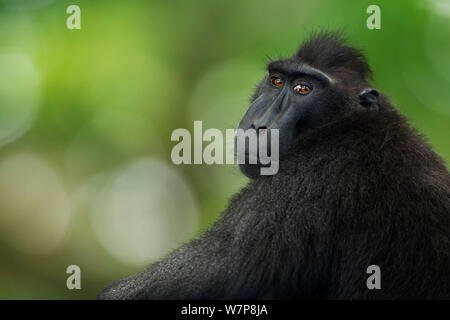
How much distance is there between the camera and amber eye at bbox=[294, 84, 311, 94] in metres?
6.53

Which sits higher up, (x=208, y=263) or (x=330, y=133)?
(x=330, y=133)

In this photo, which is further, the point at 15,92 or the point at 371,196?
the point at 15,92

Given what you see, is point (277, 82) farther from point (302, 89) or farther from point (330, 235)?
point (330, 235)

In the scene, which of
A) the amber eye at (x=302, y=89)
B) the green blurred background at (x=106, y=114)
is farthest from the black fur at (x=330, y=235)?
the green blurred background at (x=106, y=114)

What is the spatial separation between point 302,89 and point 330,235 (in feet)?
5.86

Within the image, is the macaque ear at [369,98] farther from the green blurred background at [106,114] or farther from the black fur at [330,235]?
the green blurred background at [106,114]

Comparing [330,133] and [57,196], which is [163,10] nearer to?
[57,196]

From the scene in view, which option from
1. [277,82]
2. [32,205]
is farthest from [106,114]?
[277,82]

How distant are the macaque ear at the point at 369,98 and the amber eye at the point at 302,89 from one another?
1.69 feet

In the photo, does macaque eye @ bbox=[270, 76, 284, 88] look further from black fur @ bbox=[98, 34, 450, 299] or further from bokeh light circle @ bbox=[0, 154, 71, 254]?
bokeh light circle @ bbox=[0, 154, 71, 254]

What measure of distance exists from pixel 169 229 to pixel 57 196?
2.40m

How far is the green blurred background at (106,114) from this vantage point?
493 inches

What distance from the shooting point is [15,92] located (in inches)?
515
